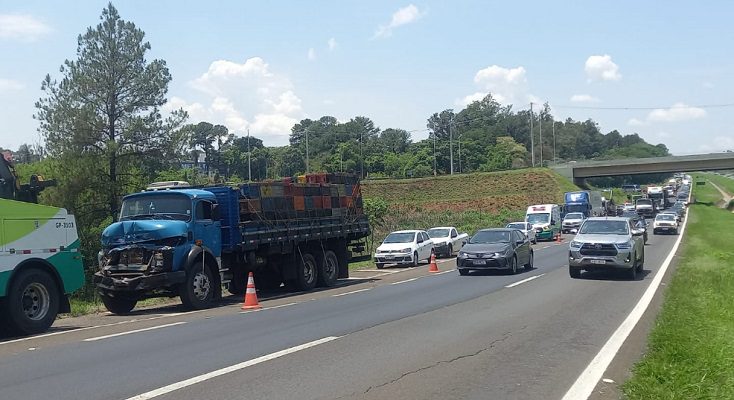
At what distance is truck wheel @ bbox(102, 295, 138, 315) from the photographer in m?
16.6

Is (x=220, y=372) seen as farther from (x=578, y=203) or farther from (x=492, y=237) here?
(x=578, y=203)

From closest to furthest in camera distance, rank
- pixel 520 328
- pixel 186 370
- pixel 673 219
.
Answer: pixel 186 370 → pixel 520 328 → pixel 673 219

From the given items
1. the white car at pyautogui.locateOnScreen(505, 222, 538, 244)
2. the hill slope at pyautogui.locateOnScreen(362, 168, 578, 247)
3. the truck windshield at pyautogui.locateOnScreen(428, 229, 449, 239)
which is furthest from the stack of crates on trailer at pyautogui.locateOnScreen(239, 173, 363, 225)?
the hill slope at pyautogui.locateOnScreen(362, 168, 578, 247)

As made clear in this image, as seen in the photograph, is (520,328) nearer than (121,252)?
Yes

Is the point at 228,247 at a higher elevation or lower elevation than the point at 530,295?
higher

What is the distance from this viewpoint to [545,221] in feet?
163

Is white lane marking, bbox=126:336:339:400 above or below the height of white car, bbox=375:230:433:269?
above

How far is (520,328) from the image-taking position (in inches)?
481

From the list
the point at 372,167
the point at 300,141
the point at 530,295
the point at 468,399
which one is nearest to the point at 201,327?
the point at 468,399

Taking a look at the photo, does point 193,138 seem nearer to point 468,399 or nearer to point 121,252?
point 121,252

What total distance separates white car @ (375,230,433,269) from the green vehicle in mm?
17869

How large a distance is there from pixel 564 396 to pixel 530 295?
10.1 metres

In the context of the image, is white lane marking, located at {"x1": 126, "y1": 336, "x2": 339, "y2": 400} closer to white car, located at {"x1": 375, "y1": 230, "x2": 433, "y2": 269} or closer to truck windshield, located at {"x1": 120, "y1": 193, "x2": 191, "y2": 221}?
truck windshield, located at {"x1": 120, "y1": 193, "x2": 191, "y2": 221}

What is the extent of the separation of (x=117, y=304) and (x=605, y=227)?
1414 centimetres
